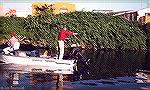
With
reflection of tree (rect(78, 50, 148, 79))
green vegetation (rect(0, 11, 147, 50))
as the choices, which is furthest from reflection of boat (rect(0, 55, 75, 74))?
green vegetation (rect(0, 11, 147, 50))

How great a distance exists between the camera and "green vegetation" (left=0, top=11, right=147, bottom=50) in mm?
46688

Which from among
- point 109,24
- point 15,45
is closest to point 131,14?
point 109,24

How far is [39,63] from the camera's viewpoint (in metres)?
20.7

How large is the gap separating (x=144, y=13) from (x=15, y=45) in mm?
47906

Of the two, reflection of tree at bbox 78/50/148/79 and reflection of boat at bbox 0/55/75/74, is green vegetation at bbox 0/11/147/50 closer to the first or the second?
reflection of tree at bbox 78/50/148/79

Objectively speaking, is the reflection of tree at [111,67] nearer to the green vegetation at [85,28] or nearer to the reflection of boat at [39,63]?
the reflection of boat at [39,63]

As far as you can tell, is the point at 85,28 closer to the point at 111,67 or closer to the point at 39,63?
the point at 111,67

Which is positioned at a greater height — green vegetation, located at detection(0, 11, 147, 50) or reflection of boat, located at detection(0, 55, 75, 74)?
green vegetation, located at detection(0, 11, 147, 50)

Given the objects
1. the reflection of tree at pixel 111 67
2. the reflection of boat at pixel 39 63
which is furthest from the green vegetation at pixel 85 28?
→ the reflection of boat at pixel 39 63

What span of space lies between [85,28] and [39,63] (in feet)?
92.5

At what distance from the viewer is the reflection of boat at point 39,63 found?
20406 millimetres

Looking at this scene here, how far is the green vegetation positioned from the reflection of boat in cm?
2392

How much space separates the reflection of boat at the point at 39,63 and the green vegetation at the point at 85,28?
23.9m

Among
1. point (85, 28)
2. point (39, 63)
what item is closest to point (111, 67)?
point (39, 63)
